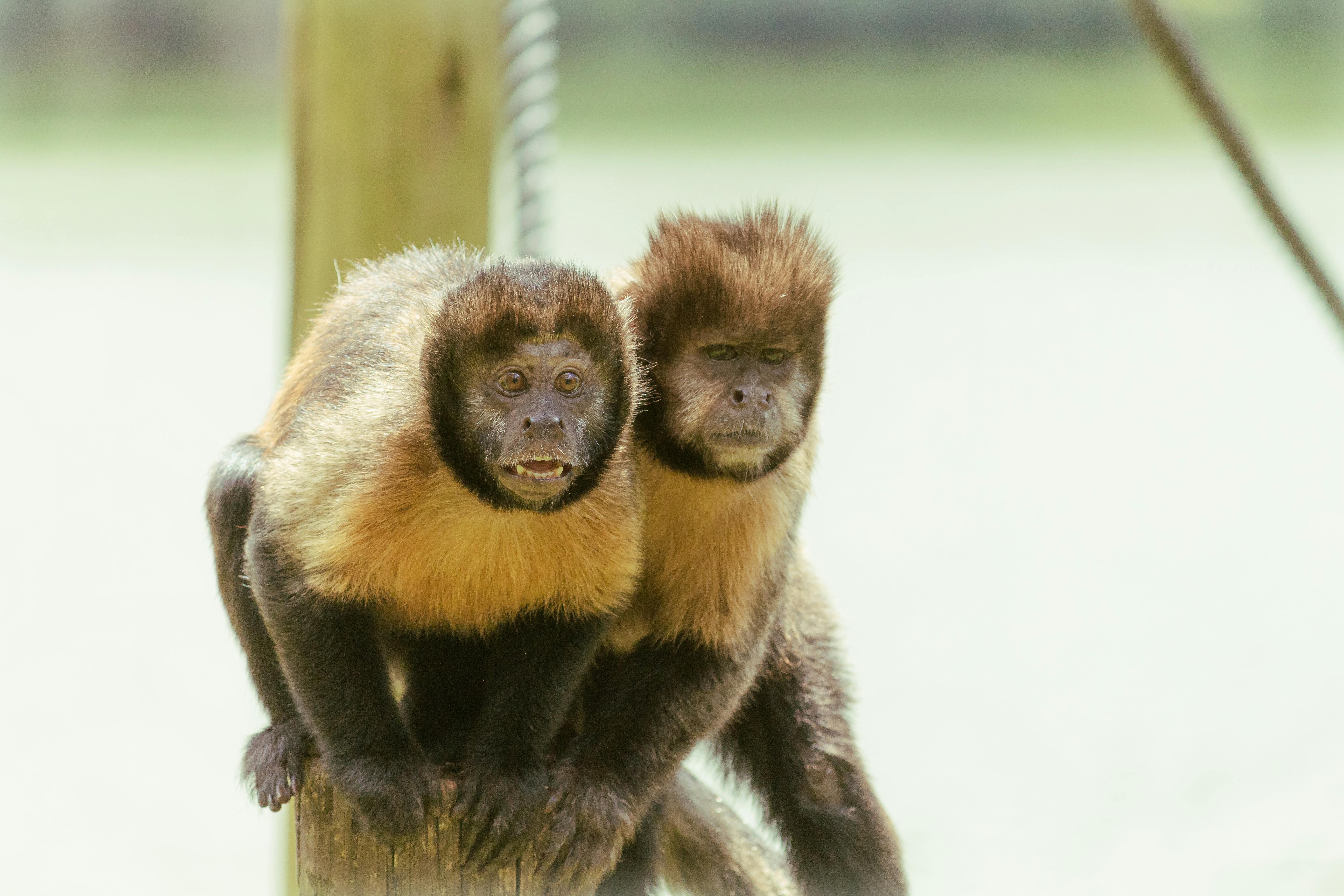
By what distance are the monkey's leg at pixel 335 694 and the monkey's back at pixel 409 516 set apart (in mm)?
57

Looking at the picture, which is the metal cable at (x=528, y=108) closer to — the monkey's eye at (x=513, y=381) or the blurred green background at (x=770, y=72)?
the monkey's eye at (x=513, y=381)

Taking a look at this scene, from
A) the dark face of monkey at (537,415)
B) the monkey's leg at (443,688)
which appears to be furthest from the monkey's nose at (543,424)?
the monkey's leg at (443,688)

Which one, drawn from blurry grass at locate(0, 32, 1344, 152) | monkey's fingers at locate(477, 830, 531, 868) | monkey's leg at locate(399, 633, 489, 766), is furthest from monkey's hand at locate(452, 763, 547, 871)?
blurry grass at locate(0, 32, 1344, 152)

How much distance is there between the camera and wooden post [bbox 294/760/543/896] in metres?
3.34

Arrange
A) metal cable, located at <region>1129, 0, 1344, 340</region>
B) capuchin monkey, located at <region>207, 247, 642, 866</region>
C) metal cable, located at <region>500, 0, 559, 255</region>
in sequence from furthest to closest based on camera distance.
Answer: metal cable, located at <region>500, 0, 559, 255</region>
capuchin monkey, located at <region>207, 247, 642, 866</region>
metal cable, located at <region>1129, 0, 1344, 340</region>

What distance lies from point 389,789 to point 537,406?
949 mm

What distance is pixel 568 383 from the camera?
3465mm

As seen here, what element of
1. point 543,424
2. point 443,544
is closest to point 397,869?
point 443,544

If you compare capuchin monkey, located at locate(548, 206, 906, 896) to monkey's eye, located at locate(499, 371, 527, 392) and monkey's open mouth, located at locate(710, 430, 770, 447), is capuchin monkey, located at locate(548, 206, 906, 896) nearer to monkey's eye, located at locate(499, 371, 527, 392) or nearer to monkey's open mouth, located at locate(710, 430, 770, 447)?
monkey's open mouth, located at locate(710, 430, 770, 447)

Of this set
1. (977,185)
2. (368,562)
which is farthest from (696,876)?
(977,185)

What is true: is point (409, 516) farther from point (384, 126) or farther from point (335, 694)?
point (384, 126)

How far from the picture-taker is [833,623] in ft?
15.2

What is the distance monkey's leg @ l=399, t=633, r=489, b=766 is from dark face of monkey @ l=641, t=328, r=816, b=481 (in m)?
0.75

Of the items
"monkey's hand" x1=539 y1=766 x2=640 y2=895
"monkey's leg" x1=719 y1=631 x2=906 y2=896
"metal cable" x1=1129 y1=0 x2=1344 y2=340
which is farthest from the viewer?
"monkey's leg" x1=719 y1=631 x2=906 y2=896
